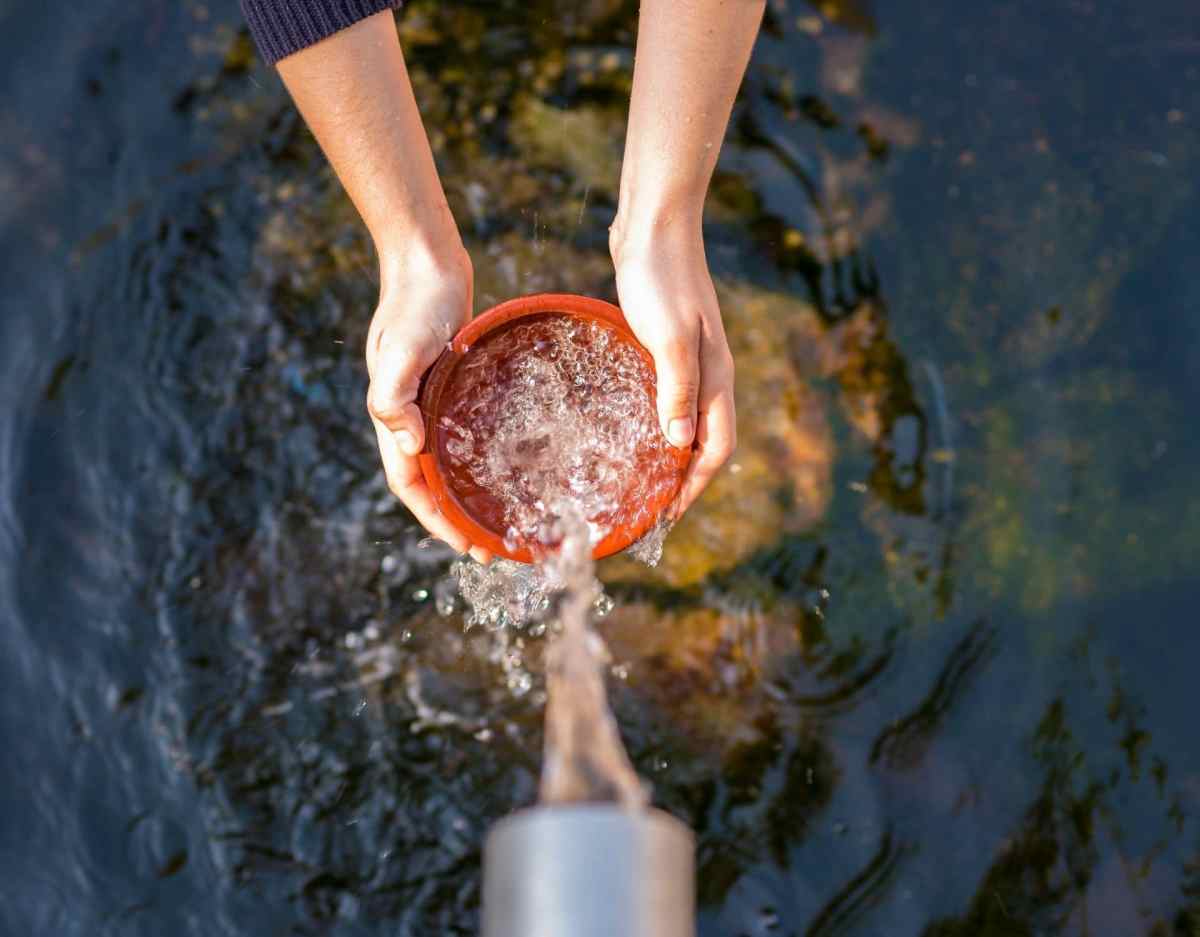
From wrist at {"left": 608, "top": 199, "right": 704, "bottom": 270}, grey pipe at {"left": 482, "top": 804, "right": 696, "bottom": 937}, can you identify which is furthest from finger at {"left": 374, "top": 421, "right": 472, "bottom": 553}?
grey pipe at {"left": 482, "top": 804, "right": 696, "bottom": 937}

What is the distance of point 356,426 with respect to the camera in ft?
8.29

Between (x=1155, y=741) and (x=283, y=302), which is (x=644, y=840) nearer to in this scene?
(x=1155, y=741)

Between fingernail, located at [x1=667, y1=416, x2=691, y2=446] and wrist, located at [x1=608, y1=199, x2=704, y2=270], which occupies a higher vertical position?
wrist, located at [x1=608, y1=199, x2=704, y2=270]

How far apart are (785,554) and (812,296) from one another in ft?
2.06

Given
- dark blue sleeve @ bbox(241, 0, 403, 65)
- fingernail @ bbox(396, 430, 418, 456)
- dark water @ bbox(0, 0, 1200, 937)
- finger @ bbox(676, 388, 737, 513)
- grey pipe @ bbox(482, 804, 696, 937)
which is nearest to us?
grey pipe @ bbox(482, 804, 696, 937)

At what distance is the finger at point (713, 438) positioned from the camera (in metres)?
1.75

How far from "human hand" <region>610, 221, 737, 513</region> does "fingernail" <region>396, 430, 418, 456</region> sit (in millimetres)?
389

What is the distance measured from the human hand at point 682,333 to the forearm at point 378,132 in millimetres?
328

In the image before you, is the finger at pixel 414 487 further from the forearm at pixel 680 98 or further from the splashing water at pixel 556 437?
the forearm at pixel 680 98

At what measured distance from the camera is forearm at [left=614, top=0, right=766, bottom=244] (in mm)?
1522

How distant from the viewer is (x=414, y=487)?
5.79 ft

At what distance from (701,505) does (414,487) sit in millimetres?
894

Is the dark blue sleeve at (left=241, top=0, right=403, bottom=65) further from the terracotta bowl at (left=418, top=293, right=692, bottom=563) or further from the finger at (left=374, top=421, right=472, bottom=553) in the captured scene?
the finger at (left=374, top=421, right=472, bottom=553)

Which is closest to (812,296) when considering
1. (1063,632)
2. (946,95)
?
(946,95)
